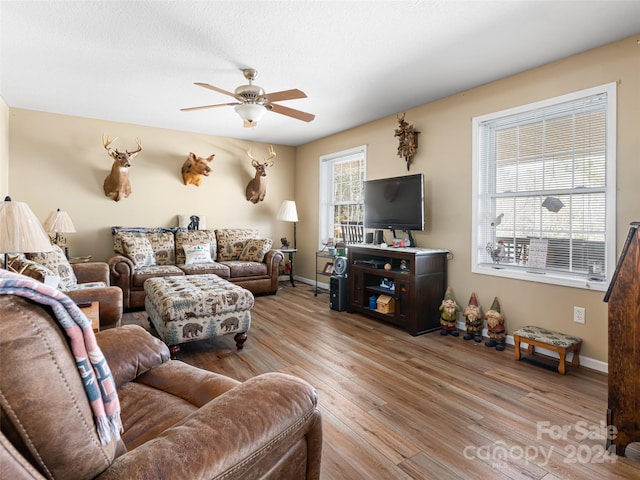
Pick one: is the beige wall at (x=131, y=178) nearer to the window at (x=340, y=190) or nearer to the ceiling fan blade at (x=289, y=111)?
the window at (x=340, y=190)

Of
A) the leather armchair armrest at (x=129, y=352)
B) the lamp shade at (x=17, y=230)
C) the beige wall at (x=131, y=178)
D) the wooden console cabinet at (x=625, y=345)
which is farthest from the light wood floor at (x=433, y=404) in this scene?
the beige wall at (x=131, y=178)

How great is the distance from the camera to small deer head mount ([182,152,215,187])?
5.33 metres

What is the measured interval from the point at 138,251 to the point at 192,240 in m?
0.77

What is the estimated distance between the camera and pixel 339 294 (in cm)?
445

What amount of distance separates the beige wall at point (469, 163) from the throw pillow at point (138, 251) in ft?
10.6

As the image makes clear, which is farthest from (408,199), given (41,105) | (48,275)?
(41,105)

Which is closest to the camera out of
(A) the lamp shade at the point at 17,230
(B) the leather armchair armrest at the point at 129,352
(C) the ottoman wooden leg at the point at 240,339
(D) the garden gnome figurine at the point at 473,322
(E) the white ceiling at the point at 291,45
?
(B) the leather armchair armrest at the point at 129,352

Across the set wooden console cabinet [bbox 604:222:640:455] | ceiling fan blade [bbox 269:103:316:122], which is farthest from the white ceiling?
wooden console cabinet [bbox 604:222:640:455]

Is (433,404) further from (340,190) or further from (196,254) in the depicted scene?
(340,190)

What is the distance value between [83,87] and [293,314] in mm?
3364

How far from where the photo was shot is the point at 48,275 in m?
2.72

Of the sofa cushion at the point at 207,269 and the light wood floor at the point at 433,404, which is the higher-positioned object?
the sofa cushion at the point at 207,269

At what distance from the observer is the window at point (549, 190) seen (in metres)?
2.79

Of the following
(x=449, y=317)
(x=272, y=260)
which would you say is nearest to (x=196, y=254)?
(x=272, y=260)
